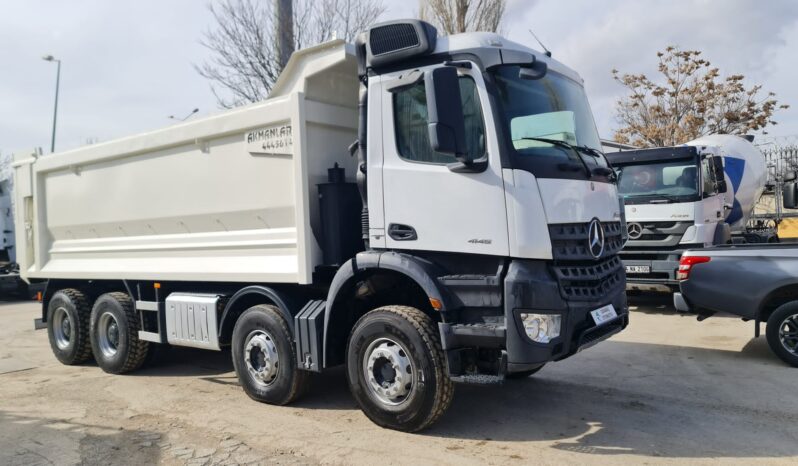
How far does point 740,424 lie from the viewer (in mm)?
5043

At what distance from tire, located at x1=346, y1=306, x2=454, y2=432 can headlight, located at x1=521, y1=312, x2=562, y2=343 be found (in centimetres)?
69

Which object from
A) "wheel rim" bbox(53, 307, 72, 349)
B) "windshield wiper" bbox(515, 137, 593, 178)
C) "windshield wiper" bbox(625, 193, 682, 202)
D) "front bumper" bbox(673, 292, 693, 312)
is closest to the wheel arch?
"front bumper" bbox(673, 292, 693, 312)

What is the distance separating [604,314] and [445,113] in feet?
6.56

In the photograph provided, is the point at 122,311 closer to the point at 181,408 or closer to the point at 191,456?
the point at 181,408

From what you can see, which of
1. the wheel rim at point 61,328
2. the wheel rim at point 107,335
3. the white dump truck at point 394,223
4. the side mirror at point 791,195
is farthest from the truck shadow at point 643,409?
the wheel rim at point 61,328

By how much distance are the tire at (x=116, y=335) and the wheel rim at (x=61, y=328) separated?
0.75 meters

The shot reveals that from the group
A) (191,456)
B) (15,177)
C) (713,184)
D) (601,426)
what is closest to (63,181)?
(15,177)

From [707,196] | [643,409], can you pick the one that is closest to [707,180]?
[707,196]

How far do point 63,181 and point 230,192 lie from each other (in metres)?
3.61

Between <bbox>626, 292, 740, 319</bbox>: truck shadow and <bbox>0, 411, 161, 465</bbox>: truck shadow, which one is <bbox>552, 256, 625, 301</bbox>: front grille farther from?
<bbox>626, 292, 740, 319</bbox>: truck shadow

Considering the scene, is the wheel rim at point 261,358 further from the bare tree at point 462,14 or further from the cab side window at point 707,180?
the bare tree at point 462,14

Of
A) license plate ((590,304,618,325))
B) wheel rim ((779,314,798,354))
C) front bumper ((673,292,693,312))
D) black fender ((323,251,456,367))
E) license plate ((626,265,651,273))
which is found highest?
black fender ((323,251,456,367))

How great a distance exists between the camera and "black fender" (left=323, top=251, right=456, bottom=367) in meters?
4.63

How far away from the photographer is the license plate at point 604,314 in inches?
188
